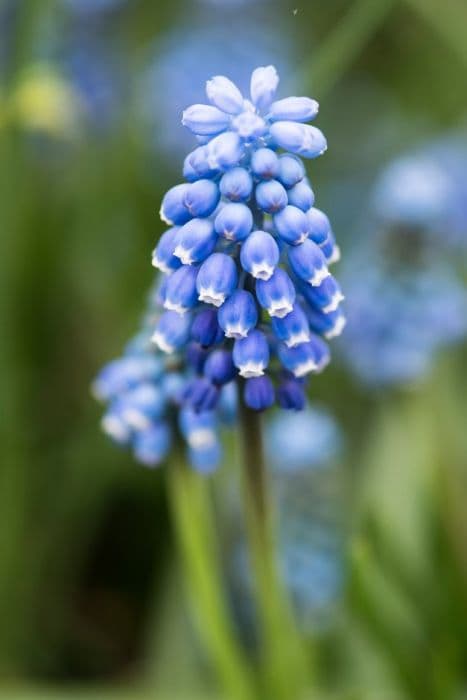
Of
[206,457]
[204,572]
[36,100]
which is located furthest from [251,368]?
[36,100]

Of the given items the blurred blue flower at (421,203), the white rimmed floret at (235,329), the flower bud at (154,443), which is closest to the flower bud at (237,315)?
the white rimmed floret at (235,329)

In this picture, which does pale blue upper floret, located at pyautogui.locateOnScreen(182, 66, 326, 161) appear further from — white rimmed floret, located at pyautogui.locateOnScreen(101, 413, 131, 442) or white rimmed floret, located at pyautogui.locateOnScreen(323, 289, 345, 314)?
white rimmed floret, located at pyautogui.locateOnScreen(101, 413, 131, 442)

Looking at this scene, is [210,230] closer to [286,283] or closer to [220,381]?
[286,283]

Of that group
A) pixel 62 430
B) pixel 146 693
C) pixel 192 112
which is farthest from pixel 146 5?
pixel 192 112

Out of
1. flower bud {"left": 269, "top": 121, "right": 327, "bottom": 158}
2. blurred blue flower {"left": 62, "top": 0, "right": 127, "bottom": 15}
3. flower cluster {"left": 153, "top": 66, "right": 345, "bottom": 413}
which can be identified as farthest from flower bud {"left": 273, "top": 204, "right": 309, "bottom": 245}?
blurred blue flower {"left": 62, "top": 0, "right": 127, "bottom": 15}

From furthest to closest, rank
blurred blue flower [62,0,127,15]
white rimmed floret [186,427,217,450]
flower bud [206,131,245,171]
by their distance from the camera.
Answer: blurred blue flower [62,0,127,15] < white rimmed floret [186,427,217,450] < flower bud [206,131,245,171]

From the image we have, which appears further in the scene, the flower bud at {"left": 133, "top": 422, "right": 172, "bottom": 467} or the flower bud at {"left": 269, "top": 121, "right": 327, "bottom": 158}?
the flower bud at {"left": 133, "top": 422, "right": 172, "bottom": 467}
